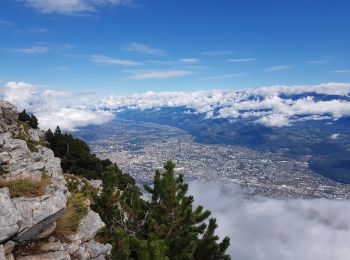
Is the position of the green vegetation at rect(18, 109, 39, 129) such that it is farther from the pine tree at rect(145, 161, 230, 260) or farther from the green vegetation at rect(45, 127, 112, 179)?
the pine tree at rect(145, 161, 230, 260)

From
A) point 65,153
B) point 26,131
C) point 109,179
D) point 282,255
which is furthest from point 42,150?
point 282,255

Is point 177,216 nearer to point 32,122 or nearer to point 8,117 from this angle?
point 8,117

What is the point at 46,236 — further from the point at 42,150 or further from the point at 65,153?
the point at 65,153

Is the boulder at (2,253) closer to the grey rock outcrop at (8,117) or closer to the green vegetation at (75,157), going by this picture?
the green vegetation at (75,157)

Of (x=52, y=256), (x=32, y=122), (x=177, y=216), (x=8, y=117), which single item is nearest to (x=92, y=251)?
(x=52, y=256)

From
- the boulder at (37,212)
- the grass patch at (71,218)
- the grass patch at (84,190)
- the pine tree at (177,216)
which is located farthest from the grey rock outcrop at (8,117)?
the boulder at (37,212)

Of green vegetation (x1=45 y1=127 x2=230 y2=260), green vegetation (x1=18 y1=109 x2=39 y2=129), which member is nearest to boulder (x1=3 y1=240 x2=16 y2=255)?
green vegetation (x1=45 y1=127 x2=230 y2=260)
